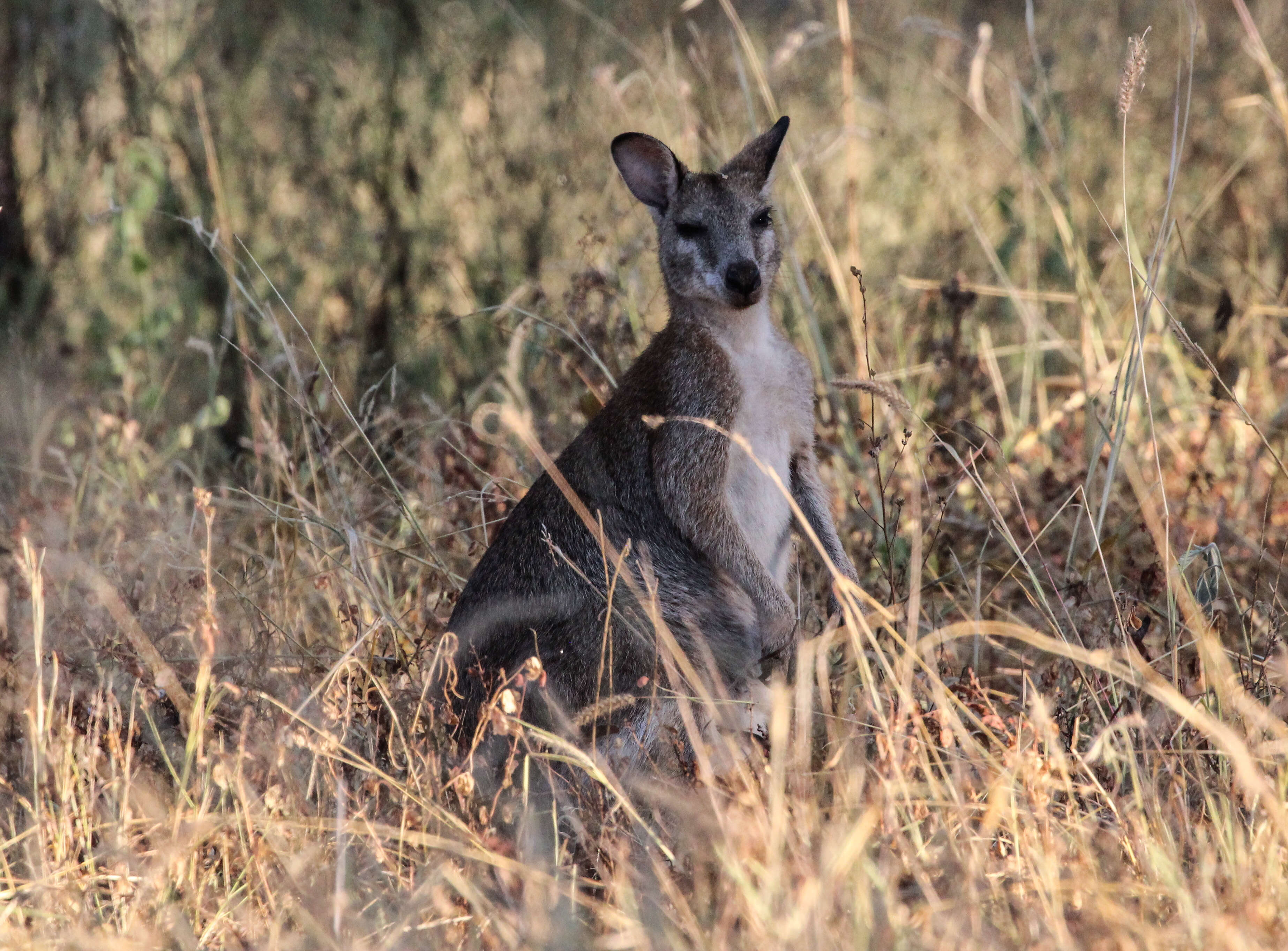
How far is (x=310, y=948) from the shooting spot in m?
2.64

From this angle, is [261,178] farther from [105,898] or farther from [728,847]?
[728,847]

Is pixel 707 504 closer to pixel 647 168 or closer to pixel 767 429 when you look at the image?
pixel 767 429

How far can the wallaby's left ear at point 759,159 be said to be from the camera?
414 cm

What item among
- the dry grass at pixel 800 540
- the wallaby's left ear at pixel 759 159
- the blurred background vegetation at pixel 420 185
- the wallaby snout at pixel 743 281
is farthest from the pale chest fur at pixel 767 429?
the blurred background vegetation at pixel 420 185

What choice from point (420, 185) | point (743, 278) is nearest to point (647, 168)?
point (743, 278)

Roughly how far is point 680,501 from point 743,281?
615 millimetres

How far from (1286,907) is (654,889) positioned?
1130 mm

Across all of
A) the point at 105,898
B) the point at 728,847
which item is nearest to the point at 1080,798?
the point at 728,847

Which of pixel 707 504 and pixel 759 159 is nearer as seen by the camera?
pixel 707 504

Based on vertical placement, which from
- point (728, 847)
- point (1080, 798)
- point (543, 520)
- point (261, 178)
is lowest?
point (1080, 798)

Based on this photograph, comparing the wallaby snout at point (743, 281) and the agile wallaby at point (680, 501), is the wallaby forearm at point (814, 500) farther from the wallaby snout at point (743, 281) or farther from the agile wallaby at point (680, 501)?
the wallaby snout at point (743, 281)

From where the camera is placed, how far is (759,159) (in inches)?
164

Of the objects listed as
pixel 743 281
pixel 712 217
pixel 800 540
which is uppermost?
pixel 712 217

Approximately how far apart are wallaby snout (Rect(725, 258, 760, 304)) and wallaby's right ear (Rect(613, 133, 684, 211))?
38 cm
